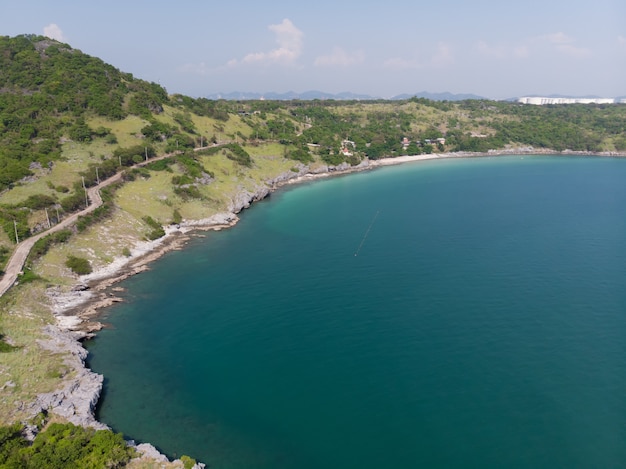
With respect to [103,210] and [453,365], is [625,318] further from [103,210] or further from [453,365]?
[103,210]

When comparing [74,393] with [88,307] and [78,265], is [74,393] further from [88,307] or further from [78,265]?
[78,265]

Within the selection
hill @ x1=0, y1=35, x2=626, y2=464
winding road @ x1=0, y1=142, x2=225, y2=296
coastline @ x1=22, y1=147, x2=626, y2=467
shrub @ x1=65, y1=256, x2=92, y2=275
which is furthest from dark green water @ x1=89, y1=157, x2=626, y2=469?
winding road @ x1=0, y1=142, x2=225, y2=296

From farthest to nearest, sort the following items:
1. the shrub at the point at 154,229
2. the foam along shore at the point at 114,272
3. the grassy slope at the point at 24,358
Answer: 1. the shrub at the point at 154,229
2. the foam along shore at the point at 114,272
3. the grassy slope at the point at 24,358

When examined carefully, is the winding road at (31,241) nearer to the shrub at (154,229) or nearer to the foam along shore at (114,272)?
the foam along shore at (114,272)

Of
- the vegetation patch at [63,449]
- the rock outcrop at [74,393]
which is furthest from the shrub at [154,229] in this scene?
the vegetation patch at [63,449]

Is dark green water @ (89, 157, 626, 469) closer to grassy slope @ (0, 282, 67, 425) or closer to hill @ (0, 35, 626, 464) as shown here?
grassy slope @ (0, 282, 67, 425)

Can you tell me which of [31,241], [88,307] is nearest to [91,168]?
[31,241]

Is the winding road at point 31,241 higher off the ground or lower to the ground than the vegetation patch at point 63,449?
higher
